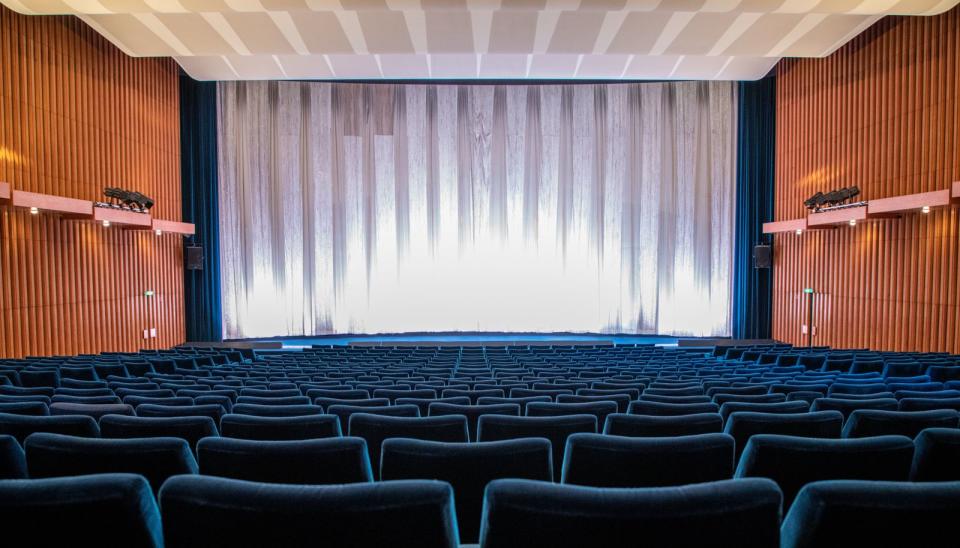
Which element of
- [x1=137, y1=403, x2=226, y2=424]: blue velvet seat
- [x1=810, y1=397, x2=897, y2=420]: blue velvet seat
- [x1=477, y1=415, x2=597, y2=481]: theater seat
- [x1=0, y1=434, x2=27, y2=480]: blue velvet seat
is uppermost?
[x1=0, y1=434, x2=27, y2=480]: blue velvet seat

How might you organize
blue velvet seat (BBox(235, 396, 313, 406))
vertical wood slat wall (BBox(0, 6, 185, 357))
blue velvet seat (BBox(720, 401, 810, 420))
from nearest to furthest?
blue velvet seat (BBox(720, 401, 810, 420)), blue velvet seat (BBox(235, 396, 313, 406)), vertical wood slat wall (BBox(0, 6, 185, 357))

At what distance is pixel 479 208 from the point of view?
18.4 m

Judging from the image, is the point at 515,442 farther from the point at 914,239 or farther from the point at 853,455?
the point at 914,239

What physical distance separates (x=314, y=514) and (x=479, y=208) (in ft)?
57.7

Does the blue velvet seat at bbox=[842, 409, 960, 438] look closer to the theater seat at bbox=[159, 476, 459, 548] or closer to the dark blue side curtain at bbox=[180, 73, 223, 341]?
the theater seat at bbox=[159, 476, 459, 548]

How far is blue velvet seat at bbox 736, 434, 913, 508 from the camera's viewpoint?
1.82m

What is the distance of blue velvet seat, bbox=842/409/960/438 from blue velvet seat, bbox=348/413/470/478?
2006mm

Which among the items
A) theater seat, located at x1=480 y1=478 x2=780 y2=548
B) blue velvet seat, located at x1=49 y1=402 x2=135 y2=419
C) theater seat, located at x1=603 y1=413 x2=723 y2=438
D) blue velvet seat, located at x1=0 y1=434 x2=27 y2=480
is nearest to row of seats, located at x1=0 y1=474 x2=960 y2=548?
theater seat, located at x1=480 y1=478 x2=780 y2=548

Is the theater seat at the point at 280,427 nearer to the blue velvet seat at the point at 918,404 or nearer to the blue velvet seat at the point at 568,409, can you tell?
the blue velvet seat at the point at 568,409

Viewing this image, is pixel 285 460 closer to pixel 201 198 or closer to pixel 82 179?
pixel 82 179

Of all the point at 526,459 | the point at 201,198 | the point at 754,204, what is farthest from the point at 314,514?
the point at 754,204

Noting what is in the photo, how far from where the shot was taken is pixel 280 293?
1767 centimetres

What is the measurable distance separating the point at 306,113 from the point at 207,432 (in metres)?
16.9

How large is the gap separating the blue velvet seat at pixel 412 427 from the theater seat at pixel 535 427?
0.39ft
